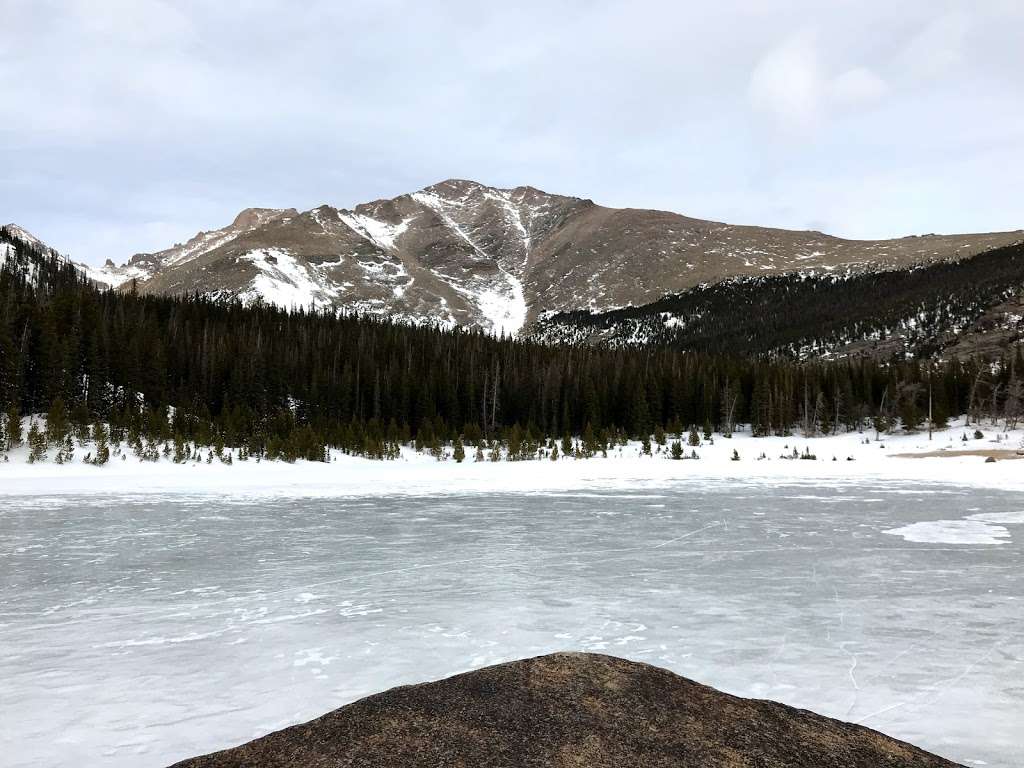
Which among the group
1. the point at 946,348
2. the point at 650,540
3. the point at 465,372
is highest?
the point at 946,348

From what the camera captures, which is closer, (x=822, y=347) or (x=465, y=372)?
(x=465, y=372)

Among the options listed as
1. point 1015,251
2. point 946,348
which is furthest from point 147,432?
point 1015,251

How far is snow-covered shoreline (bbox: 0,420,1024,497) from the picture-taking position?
28.1 meters

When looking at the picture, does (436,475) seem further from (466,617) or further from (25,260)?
(25,260)

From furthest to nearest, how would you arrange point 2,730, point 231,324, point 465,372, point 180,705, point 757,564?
point 231,324
point 465,372
point 757,564
point 180,705
point 2,730

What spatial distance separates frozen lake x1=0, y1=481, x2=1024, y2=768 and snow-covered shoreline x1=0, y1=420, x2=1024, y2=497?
11.5 meters

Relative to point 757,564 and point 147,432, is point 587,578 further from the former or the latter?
point 147,432

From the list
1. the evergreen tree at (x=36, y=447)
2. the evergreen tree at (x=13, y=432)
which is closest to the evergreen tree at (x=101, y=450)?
the evergreen tree at (x=36, y=447)

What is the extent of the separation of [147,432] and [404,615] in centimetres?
4072

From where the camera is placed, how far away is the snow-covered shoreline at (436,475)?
28.1 metres

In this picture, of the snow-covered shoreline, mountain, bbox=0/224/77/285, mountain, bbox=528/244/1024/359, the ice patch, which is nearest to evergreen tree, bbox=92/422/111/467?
the snow-covered shoreline

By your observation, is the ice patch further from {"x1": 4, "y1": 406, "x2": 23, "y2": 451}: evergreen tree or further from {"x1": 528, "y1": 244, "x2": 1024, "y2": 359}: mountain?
{"x1": 528, "y1": 244, "x2": 1024, "y2": 359}: mountain

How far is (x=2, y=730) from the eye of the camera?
15.8 feet

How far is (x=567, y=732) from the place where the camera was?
287cm
